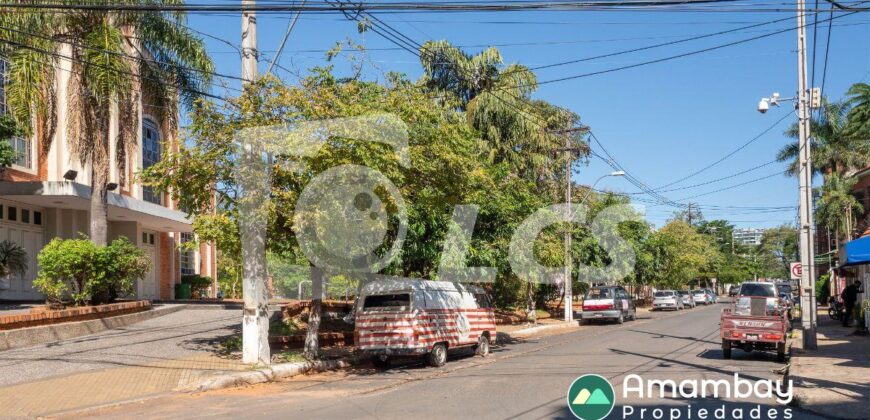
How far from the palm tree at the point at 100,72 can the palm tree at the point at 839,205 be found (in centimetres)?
4483

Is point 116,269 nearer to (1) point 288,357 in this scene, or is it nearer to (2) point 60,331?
(2) point 60,331

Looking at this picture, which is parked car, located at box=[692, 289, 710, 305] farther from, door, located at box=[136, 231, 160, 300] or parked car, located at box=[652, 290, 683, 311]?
door, located at box=[136, 231, 160, 300]

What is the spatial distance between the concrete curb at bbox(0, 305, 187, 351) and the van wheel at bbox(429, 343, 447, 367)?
8.86m

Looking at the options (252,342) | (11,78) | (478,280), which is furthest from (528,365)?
(11,78)

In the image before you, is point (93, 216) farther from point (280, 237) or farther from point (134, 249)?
point (280, 237)

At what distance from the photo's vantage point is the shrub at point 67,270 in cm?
2033

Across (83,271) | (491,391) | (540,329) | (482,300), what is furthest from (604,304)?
(491,391)

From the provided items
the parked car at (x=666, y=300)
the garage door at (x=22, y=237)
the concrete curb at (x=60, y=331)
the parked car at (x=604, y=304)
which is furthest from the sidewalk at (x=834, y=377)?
the parked car at (x=666, y=300)

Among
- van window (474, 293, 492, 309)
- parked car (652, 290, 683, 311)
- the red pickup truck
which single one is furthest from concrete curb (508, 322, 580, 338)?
parked car (652, 290, 683, 311)

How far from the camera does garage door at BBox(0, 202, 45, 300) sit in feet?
81.1

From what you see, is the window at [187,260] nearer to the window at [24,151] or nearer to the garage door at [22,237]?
the garage door at [22,237]

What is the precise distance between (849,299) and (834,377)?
54.7 feet

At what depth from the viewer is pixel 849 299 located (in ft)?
93.0

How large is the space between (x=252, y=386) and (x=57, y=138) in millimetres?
16388
